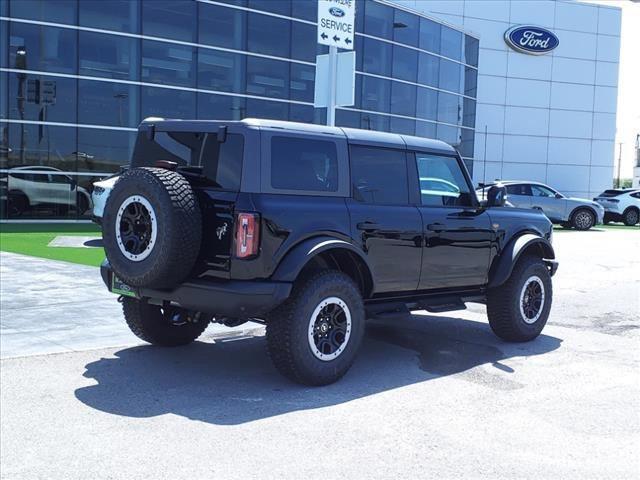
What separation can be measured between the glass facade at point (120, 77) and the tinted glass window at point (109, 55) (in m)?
0.03

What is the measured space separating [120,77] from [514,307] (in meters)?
16.7

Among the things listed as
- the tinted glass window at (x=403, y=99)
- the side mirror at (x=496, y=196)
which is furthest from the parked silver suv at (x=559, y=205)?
the side mirror at (x=496, y=196)

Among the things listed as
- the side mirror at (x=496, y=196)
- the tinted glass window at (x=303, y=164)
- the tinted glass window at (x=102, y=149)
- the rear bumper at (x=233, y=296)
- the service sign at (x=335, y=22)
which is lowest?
the rear bumper at (x=233, y=296)

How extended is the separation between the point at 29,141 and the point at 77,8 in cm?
401

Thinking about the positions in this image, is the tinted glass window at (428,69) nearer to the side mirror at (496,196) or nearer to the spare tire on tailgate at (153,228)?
the side mirror at (496,196)

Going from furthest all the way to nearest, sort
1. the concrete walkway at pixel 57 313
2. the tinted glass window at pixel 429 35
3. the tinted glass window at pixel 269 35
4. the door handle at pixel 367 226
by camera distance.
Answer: the tinted glass window at pixel 429 35 < the tinted glass window at pixel 269 35 < the concrete walkway at pixel 57 313 < the door handle at pixel 367 226

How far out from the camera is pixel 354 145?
19.8 ft

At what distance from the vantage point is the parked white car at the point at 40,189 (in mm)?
19719

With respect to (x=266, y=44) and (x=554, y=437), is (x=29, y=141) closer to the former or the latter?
(x=266, y=44)

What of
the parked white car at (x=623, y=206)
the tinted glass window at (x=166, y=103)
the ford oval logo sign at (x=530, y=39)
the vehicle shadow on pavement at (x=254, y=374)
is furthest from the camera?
the ford oval logo sign at (x=530, y=39)

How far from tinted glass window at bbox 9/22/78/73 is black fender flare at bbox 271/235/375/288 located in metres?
17.0

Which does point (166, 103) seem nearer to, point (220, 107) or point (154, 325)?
point (220, 107)

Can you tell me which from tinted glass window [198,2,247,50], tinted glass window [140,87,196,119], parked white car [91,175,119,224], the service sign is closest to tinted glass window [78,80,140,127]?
tinted glass window [140,87,196,119]

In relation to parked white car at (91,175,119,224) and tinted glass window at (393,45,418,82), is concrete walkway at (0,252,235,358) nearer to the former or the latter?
parked white car at (91,175,119,224)
